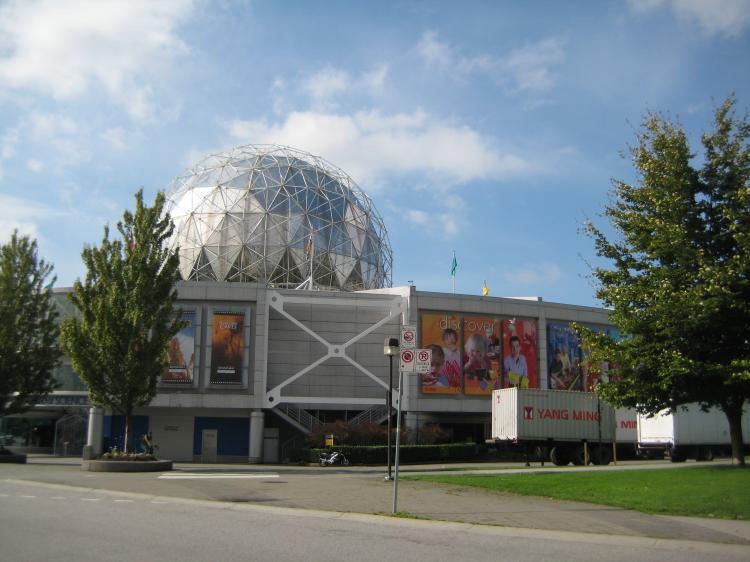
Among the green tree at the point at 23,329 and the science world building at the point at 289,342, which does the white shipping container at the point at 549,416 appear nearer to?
the science world building at the point at 289,342

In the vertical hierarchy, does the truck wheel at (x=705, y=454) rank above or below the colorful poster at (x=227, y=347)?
below

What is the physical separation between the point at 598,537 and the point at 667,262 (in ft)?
35.2

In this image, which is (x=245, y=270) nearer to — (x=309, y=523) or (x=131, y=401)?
(x=131, y=401)

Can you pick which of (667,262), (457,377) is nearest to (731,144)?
(667,262)

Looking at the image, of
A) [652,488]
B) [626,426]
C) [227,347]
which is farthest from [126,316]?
[626,426]

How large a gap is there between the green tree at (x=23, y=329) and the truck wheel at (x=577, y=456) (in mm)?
25648

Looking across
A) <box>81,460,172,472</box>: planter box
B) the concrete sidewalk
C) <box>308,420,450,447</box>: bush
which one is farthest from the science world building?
the concrete sidewalk

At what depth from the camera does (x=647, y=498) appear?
51.3 feet

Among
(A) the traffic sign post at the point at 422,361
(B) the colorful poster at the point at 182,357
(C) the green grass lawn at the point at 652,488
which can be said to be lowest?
(C) the green grass lawn at the point at 652,488

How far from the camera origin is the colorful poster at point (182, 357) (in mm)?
41969

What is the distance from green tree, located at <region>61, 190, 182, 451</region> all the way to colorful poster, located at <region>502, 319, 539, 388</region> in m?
23.5

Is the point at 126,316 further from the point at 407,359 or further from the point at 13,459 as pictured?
the point at 407,359

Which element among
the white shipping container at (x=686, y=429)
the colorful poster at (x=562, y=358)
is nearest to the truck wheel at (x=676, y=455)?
the white shipping container at (x=686, y=429)

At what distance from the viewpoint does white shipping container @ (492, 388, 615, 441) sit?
33.5m
